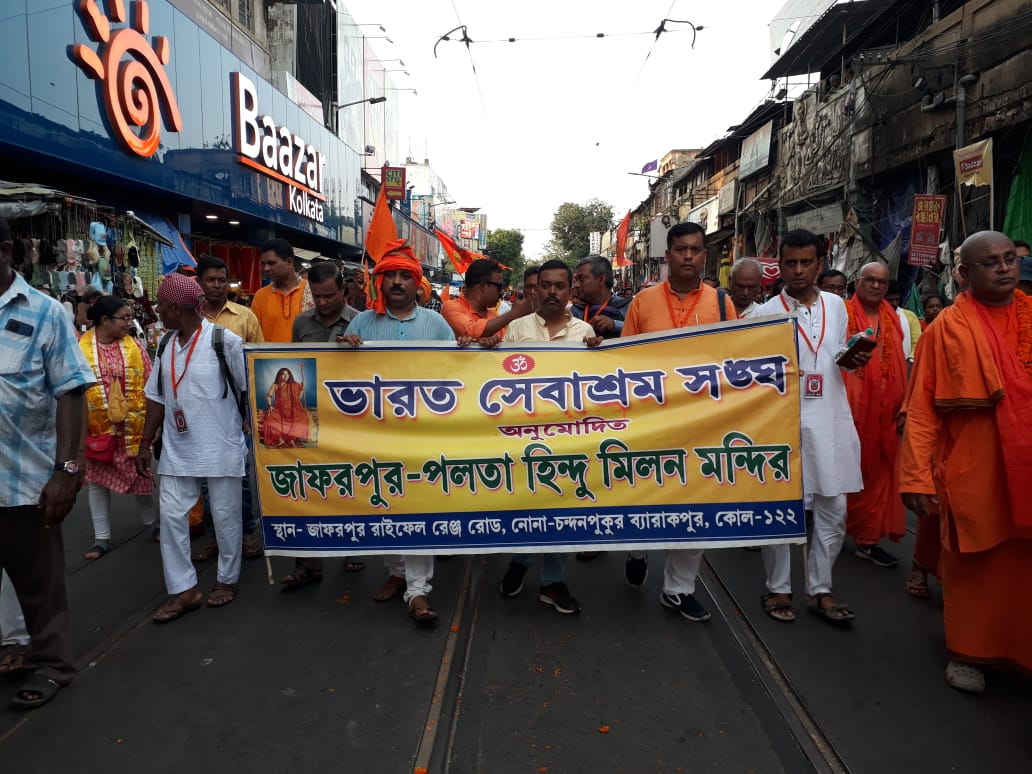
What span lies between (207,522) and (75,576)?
3.83ft

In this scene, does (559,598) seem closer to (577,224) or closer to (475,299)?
(475,299)

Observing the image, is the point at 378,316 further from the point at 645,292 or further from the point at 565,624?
the point at 565,624

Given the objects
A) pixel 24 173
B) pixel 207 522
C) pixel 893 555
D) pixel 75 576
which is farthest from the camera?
pixel 24 173

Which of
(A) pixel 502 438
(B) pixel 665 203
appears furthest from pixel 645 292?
(B) pixel 665 203

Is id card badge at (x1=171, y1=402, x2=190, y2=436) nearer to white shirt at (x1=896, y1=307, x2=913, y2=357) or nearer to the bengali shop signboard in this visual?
the bengali shop signboard

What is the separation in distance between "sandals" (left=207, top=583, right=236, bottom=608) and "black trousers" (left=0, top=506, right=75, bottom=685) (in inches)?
34.2

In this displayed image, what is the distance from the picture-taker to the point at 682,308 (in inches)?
156

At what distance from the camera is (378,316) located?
4074mm

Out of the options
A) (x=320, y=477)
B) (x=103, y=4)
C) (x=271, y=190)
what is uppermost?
(x=103, y=4)

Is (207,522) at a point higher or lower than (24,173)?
lower

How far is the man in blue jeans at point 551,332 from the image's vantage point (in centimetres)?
384

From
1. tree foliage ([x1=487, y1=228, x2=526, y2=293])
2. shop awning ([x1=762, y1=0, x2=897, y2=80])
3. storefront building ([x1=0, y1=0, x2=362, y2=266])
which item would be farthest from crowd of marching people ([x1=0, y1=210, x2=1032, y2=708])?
tree foliage ([x1=487, y1=228, x2=526, y2=293])

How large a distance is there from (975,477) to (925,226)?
8983mm

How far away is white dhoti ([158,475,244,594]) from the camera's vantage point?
12.3 ft
